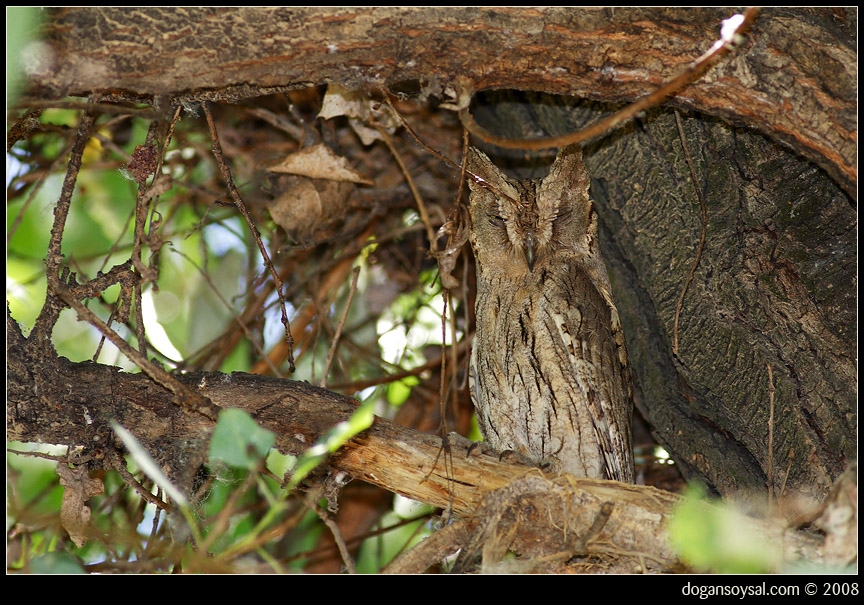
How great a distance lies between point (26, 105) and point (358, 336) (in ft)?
6.21

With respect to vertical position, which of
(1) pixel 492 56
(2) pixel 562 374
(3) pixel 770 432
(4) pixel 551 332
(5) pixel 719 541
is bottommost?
(5) pixel 719 541

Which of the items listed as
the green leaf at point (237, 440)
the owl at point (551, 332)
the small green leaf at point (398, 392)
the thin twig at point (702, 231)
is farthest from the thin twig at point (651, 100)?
the small green leaf at point (398, 392)

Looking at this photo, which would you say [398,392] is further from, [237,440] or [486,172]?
[237,440]

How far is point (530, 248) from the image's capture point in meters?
2.25

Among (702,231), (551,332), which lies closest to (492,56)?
(702,231)

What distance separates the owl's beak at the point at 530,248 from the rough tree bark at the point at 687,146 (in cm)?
25

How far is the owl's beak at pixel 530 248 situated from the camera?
225 cm

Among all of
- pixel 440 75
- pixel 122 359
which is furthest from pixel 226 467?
pixel 122 359

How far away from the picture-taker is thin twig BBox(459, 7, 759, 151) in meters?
1.47

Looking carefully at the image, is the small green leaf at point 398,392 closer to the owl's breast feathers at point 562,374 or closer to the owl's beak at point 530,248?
the owl's breast feathers at point 562,374

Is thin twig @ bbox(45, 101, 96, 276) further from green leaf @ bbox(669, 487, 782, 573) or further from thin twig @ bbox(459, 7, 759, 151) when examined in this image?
green leaf @ bbox(669, 487, 782, 573)

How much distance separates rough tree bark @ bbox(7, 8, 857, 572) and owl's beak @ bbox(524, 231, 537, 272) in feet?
0.81

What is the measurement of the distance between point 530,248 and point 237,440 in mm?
1239

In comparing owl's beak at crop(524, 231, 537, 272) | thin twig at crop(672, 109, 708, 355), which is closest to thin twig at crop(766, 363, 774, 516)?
thin twig at crop(672, 109, 708, 355)
